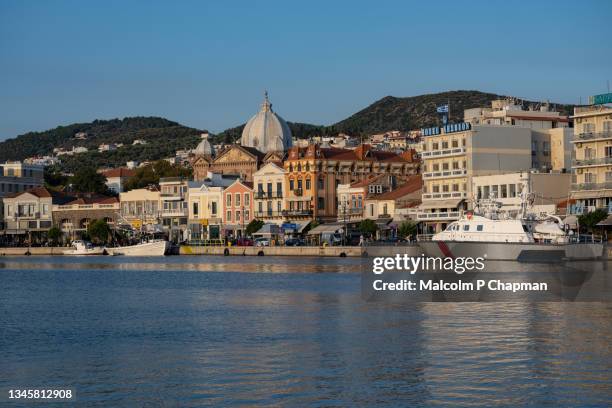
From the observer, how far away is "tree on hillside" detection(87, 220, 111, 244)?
13650 centimetres

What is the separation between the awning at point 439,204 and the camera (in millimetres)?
97188

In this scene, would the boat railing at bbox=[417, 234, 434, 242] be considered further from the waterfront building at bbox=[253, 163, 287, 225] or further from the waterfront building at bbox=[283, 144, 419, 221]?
the waterfront building at bbox=[253, 163, 287, 225]

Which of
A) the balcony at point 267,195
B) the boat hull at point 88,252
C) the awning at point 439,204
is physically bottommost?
the boat hull at point 88,252

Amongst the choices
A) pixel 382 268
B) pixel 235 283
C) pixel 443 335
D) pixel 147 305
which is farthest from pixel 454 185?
pixel 443 335

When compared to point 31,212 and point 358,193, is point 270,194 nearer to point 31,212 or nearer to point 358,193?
point 358,193

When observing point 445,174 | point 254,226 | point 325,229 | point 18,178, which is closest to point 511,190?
point 445,174

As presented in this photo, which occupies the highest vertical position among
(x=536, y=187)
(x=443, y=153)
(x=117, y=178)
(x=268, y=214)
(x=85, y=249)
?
(x=117, y=178)

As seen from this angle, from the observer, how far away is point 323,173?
117375 millimetres

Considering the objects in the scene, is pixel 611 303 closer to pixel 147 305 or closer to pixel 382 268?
pixel 147 305

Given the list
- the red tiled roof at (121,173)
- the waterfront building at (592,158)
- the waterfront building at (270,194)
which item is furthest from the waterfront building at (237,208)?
the red tiled roof at (121,173)

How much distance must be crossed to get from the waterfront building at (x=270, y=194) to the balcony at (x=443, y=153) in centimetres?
2336

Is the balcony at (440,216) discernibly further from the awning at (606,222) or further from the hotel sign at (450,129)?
the awning at (606,222)

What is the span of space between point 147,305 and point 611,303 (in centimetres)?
1872

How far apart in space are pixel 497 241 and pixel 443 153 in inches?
1382
